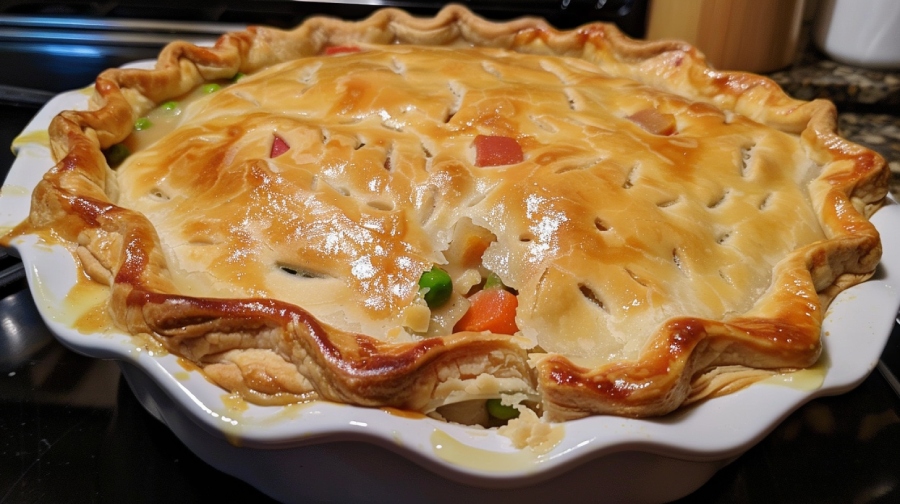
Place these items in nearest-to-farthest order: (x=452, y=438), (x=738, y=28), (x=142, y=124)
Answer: (x=452, y=438) < (x=142, y=124) < (x=738, y=28)

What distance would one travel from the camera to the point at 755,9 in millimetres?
2936

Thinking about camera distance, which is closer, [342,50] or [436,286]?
[436,286]

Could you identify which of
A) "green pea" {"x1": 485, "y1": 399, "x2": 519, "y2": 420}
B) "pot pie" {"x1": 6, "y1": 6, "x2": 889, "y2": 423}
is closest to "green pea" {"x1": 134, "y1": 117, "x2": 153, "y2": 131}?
"pot pie" {"x1": 6, "y1": 6, "x2": 889, "y2": 423}

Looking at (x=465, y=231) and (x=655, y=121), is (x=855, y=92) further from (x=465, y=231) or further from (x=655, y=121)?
(x=465, y=231)

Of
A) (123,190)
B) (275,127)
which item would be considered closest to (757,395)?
(275,127)

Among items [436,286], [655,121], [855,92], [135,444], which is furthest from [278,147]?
[855,92]

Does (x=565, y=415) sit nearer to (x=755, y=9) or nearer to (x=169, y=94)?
(x=169, y=94)

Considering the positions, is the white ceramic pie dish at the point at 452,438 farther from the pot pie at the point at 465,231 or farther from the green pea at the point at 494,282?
the green pea at the point at 494,282

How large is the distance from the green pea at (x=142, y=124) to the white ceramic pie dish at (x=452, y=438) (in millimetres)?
767

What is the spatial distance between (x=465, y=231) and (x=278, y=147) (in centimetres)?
57

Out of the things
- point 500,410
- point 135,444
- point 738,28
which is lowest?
point 135,444

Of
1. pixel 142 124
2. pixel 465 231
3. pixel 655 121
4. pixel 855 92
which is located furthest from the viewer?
pixel 855 92

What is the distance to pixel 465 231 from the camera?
1480 millimetres

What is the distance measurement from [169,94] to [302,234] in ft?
3.49
